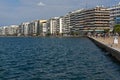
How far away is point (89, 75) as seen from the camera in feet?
79.2

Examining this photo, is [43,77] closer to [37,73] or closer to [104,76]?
[37,73]

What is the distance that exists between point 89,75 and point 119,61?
9324 millimetres

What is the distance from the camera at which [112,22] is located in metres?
198

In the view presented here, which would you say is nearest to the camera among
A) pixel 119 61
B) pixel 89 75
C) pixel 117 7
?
pixel 89 75

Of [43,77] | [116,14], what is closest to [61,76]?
[43,77]

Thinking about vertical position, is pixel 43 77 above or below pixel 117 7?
below

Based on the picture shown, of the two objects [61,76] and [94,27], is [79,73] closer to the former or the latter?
[61,76]

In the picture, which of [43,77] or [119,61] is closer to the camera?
[43,77]

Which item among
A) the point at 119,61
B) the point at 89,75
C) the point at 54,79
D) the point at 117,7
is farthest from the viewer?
the point at 117,7

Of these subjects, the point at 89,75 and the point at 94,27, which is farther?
the point at 94,27

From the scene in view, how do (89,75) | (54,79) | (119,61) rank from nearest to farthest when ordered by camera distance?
(54,79) < (89,75) < (119,61)

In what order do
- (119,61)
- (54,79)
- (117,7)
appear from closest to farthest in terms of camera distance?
(54,79)
(119,61)
(117,7)

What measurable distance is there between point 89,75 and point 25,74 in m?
4.74

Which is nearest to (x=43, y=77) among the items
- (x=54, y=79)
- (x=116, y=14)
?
(x=54, y=79)
